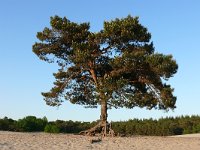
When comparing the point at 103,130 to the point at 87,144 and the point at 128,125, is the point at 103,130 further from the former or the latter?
the point at 128,125

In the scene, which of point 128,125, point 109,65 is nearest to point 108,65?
point 109,65

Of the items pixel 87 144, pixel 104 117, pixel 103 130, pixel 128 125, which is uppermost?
pixel 128 125

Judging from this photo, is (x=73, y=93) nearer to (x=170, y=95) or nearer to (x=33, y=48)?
(x=33, y=48)

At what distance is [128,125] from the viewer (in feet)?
215

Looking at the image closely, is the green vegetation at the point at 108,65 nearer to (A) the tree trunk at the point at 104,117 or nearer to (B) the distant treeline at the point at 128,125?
(A) the tree trunk at the point at 104,117

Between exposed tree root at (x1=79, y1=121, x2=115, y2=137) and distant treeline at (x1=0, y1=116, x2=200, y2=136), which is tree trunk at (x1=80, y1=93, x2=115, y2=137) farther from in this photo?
distant treeline at (x1=0, y1=116, x2=200, y2=136)

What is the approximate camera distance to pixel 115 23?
29797 millimetres

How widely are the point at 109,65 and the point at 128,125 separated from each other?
3576 centimetres

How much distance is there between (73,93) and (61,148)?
12.0 metres

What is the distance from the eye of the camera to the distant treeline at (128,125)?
1794 inches

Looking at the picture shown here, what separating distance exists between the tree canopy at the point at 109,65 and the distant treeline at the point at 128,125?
10.4 metres

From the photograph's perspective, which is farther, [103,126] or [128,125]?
[128,125]

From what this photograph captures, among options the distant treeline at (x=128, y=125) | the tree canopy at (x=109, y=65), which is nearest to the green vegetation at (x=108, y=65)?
the tree canopy at (x=109, y=65)

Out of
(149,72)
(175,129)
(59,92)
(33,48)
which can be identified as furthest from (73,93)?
(175,129)
